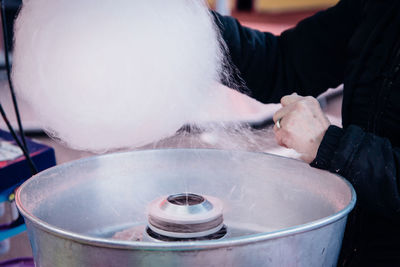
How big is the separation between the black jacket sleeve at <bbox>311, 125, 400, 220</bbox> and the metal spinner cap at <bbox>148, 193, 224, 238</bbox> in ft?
0.49

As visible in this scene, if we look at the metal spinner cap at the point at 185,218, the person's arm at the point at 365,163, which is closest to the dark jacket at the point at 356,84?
the person's arm at the point at 365,163

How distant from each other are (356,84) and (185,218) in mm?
430

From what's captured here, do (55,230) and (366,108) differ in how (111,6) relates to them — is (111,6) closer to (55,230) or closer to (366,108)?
(55,230)

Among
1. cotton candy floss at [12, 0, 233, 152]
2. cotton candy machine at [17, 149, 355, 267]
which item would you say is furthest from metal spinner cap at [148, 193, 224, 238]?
cotton candy floss at [12, 0, 233, 152]

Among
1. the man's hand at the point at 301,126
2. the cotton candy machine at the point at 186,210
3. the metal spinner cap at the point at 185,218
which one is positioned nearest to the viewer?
the cotton candy machine at the point at 186,210

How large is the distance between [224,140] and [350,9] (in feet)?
1.22

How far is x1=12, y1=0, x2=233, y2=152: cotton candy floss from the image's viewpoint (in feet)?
1.42

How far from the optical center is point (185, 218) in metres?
0.45

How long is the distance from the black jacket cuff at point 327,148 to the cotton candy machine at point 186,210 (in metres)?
0.02

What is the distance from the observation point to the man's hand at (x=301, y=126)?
23.6 inches

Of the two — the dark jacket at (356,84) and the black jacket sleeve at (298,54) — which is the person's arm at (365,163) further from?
the black jacket sleeve at (298,54)

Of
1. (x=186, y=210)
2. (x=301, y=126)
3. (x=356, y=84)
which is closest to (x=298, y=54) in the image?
(x=356, y=84)

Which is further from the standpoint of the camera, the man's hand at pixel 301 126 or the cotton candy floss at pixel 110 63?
the man's hand at pixel 301 126

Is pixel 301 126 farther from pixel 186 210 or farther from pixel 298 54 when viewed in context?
pixel 298 54
